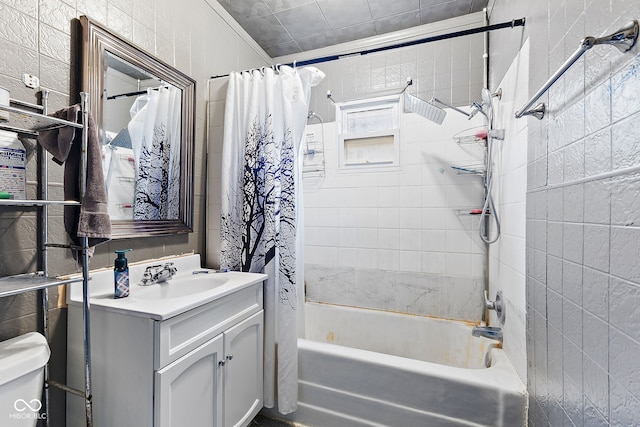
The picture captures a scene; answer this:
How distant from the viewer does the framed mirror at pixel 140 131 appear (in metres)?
1.25

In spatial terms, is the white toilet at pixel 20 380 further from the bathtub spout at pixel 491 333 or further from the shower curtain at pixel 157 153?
the bathtub spout at pixel 491 333

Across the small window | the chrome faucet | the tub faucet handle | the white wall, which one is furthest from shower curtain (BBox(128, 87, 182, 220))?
the tub faucet handle

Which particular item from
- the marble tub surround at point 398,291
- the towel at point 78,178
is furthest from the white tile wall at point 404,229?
the towel at point 78,178

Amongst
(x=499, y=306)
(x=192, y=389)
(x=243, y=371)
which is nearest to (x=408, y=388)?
(x=499, y=306)

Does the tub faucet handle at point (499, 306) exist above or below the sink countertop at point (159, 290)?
below

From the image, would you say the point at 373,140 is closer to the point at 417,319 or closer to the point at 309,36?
the point at 309,36

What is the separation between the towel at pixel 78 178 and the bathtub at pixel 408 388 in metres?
1.16

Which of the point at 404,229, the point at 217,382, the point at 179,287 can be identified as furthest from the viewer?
the point at 404,229

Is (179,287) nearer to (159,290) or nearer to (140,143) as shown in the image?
(159,290)

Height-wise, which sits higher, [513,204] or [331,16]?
[331,16]

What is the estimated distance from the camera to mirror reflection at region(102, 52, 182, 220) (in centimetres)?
132

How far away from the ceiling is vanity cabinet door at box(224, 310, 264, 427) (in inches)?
79.1

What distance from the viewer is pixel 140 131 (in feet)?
4.76

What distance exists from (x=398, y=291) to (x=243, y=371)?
1257 mm
